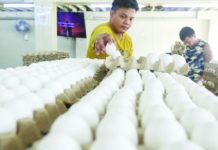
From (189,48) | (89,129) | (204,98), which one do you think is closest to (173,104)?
(204,98)

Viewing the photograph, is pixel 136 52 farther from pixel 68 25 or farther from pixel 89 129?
pixel 89 129

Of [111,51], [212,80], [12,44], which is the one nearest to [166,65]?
[111,51]

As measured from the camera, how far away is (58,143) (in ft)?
1.33

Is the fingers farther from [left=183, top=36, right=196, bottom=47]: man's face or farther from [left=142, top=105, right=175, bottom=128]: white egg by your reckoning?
[left=183, top=36, right=196, bottom=47]: man's face

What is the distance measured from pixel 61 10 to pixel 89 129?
4.95 m

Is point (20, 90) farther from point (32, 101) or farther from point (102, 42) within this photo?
point (102, 42)

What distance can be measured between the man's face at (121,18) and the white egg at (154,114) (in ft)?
4.60

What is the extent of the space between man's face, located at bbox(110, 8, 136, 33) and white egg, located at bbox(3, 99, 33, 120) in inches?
56.0

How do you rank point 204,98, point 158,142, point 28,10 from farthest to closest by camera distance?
point 28,10 < point 204,98 < point 158,142

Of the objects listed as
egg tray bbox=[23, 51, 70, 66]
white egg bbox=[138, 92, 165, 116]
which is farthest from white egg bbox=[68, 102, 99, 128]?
egg tray bbox=[23, 51, 70, 66]

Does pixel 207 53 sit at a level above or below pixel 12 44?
above

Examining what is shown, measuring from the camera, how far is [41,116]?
60 centimetres

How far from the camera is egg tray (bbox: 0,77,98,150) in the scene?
48 cm

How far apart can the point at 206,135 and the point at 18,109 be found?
0.31 meters
